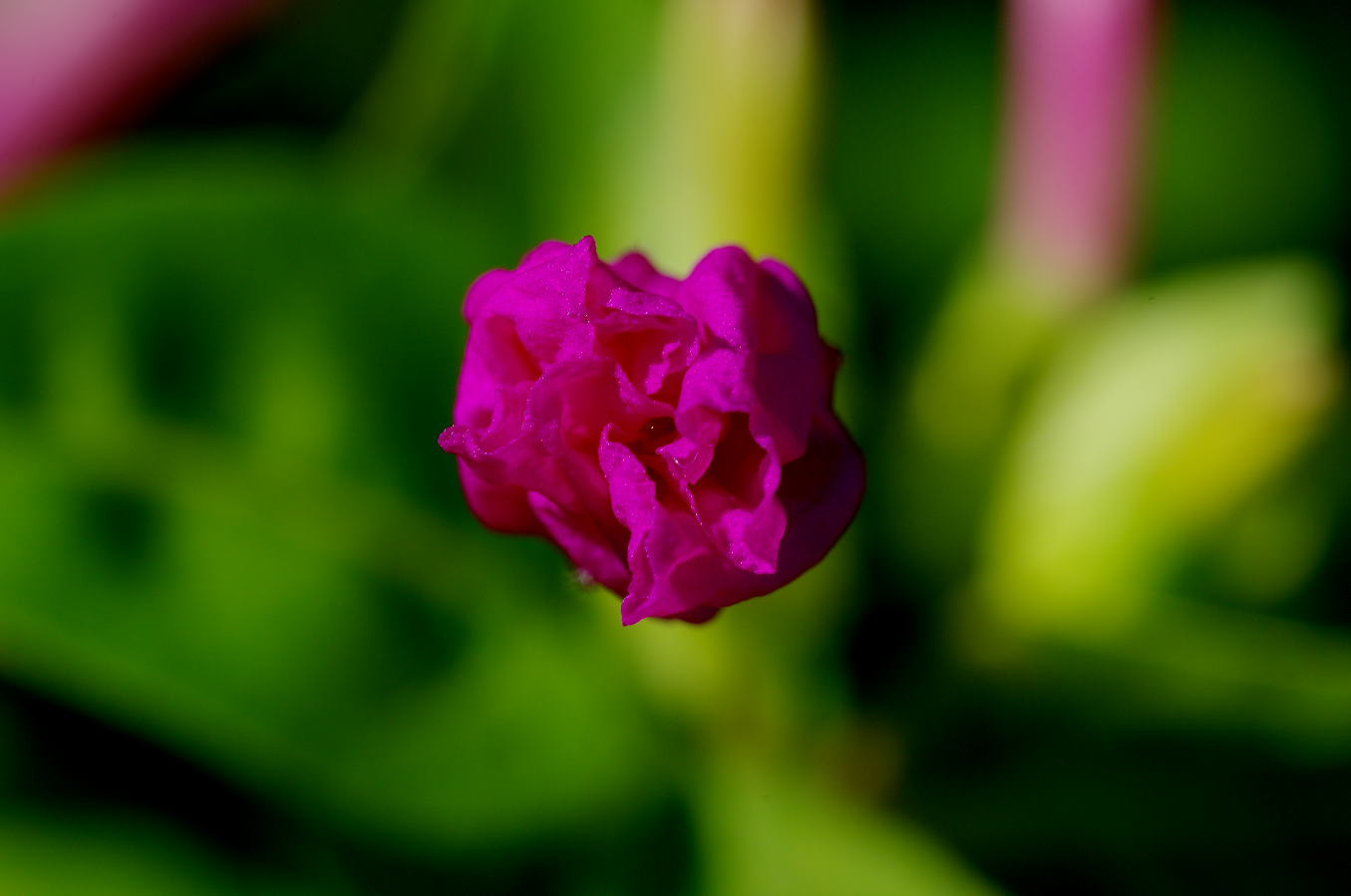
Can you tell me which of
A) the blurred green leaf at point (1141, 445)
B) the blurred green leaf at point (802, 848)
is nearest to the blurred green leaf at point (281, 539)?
the blurred green leaf at point (802, 848)

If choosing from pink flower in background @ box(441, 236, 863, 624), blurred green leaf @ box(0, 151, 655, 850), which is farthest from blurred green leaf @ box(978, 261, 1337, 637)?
pink flower in background @ box(441, 236, 863, 624)

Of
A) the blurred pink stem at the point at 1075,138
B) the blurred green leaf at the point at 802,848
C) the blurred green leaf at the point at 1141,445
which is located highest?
the blurred pink stem at the point at 1075,138

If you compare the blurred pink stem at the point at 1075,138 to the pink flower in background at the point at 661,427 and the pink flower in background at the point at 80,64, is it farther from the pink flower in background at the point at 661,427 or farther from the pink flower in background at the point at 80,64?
the pink flower in background at the point at 80,64

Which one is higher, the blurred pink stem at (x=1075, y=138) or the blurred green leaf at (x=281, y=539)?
the blurred pink stem at (x=1075, y=138)

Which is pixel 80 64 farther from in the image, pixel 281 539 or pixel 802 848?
pixel 802 848

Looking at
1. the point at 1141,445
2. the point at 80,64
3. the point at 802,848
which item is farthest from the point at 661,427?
the point at 80,64

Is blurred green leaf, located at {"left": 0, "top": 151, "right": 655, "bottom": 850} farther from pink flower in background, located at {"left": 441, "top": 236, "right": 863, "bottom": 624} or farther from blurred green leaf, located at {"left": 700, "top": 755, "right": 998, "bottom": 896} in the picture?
pink flower in background, located at {"left": 441, "top": 236, "right": 863, "bottom": 624}
